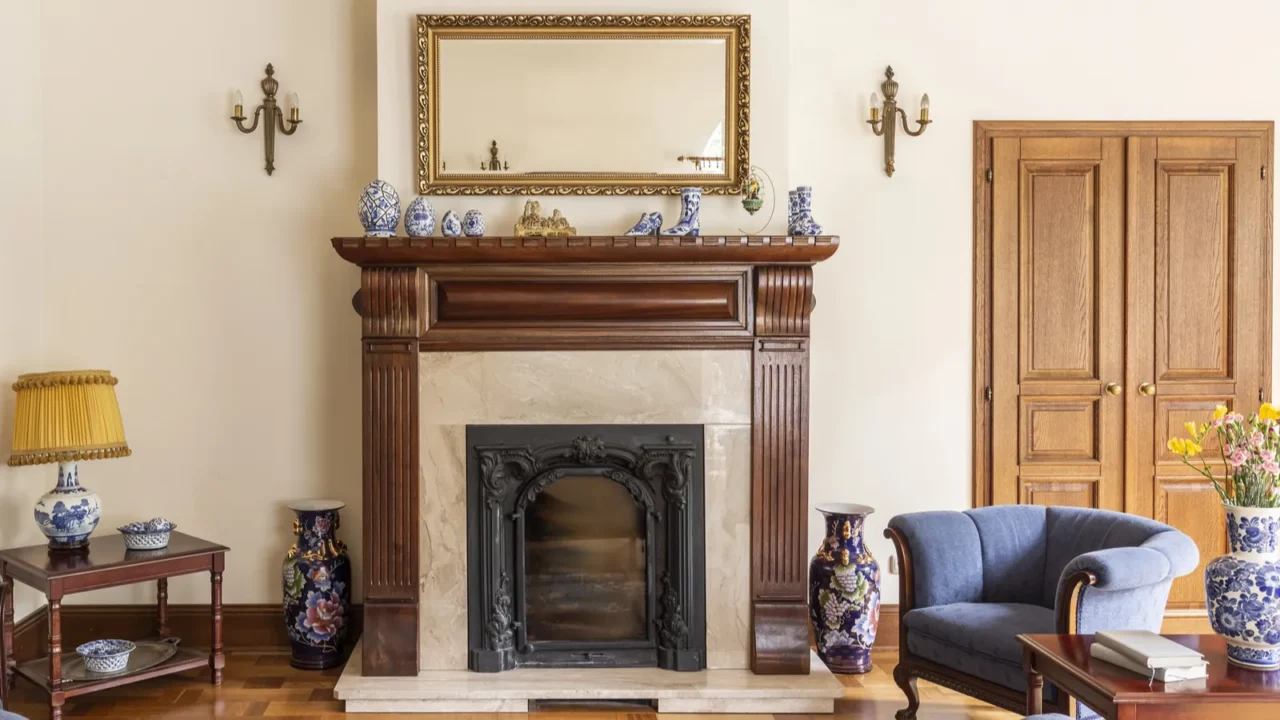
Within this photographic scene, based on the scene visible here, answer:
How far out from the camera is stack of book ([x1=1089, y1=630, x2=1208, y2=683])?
2.37 metres

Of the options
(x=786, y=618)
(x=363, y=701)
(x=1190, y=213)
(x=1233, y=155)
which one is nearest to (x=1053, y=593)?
(x=786, y=618)

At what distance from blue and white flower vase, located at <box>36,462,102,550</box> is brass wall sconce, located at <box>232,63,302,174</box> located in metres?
1.51

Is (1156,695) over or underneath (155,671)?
over

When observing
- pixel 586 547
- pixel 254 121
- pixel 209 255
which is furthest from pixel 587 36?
pixel 586 547

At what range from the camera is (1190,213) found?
4.27m

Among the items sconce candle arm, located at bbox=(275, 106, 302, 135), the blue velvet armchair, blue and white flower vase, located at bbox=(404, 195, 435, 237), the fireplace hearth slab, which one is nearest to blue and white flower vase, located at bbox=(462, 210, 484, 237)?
blue and white flower vase, located at bbox=(404, 195, 435, 237)

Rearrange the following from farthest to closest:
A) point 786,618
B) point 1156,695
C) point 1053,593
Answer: point 786,618 < point 1053,593 < point 1156,695

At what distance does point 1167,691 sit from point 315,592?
10.1 feet

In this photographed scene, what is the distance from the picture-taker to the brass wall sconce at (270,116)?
4.13 meters

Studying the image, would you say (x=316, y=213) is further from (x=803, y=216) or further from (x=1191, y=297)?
(x=1191, y=297)

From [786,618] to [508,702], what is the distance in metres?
1.11

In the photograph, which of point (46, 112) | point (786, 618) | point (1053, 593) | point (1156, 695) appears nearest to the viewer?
point (1156, 695)

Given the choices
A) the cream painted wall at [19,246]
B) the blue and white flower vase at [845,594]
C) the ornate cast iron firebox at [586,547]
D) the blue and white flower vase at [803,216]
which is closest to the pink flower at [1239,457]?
the blue and white flower vase at [845,594]

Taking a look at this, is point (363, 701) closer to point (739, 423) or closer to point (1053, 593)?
point (739, 423)
